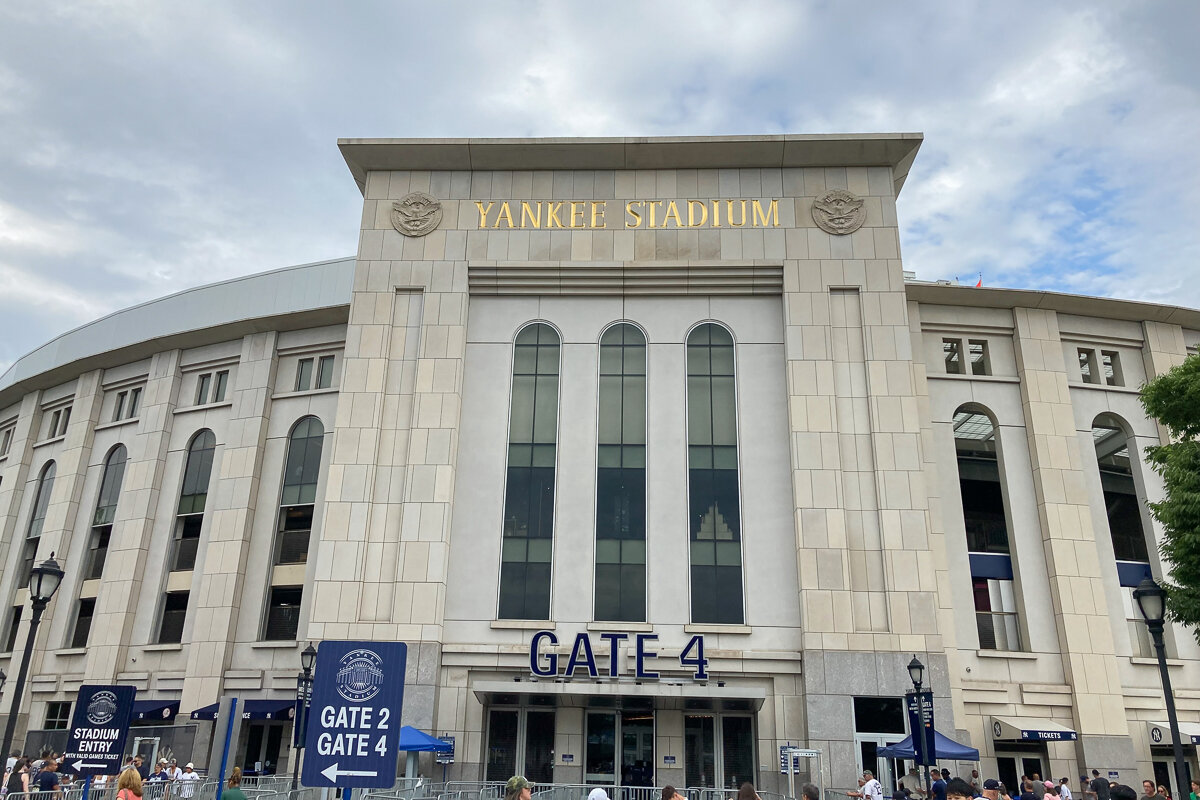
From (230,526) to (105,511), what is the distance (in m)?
9.09

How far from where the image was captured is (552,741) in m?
27.2

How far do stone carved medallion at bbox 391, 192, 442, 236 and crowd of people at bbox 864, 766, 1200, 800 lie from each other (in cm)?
2268

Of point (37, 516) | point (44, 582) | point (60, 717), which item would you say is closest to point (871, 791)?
point (44, 582)

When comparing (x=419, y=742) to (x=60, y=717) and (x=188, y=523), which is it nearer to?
(x=188, y=523)

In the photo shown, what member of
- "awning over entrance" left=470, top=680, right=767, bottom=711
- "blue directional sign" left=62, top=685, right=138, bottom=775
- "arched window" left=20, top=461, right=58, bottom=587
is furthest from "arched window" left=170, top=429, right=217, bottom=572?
"blue directional sign" left=62, top=685, right=138, bottom=775

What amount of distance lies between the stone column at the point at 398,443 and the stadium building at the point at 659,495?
105 mm

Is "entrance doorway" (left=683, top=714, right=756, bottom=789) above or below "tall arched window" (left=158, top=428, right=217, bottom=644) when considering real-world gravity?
below

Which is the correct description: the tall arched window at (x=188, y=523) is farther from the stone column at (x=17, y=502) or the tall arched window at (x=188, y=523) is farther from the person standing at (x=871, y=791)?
the person standing at (x=871, y=791)

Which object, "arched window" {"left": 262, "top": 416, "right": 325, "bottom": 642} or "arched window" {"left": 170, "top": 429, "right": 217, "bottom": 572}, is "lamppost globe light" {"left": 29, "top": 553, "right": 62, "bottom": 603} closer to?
"arched window" {"left": 262, "top": 416, "right": 325, "bottom": 642}

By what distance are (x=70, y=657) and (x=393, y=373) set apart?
1887 centimetres

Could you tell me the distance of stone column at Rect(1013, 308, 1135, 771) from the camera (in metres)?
27.8

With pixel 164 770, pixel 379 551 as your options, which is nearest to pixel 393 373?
pixel 379 551

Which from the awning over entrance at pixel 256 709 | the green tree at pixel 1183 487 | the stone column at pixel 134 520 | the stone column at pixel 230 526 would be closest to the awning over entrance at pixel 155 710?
the stone column at pixel 230 526

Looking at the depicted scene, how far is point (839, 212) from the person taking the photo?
1230 inches
